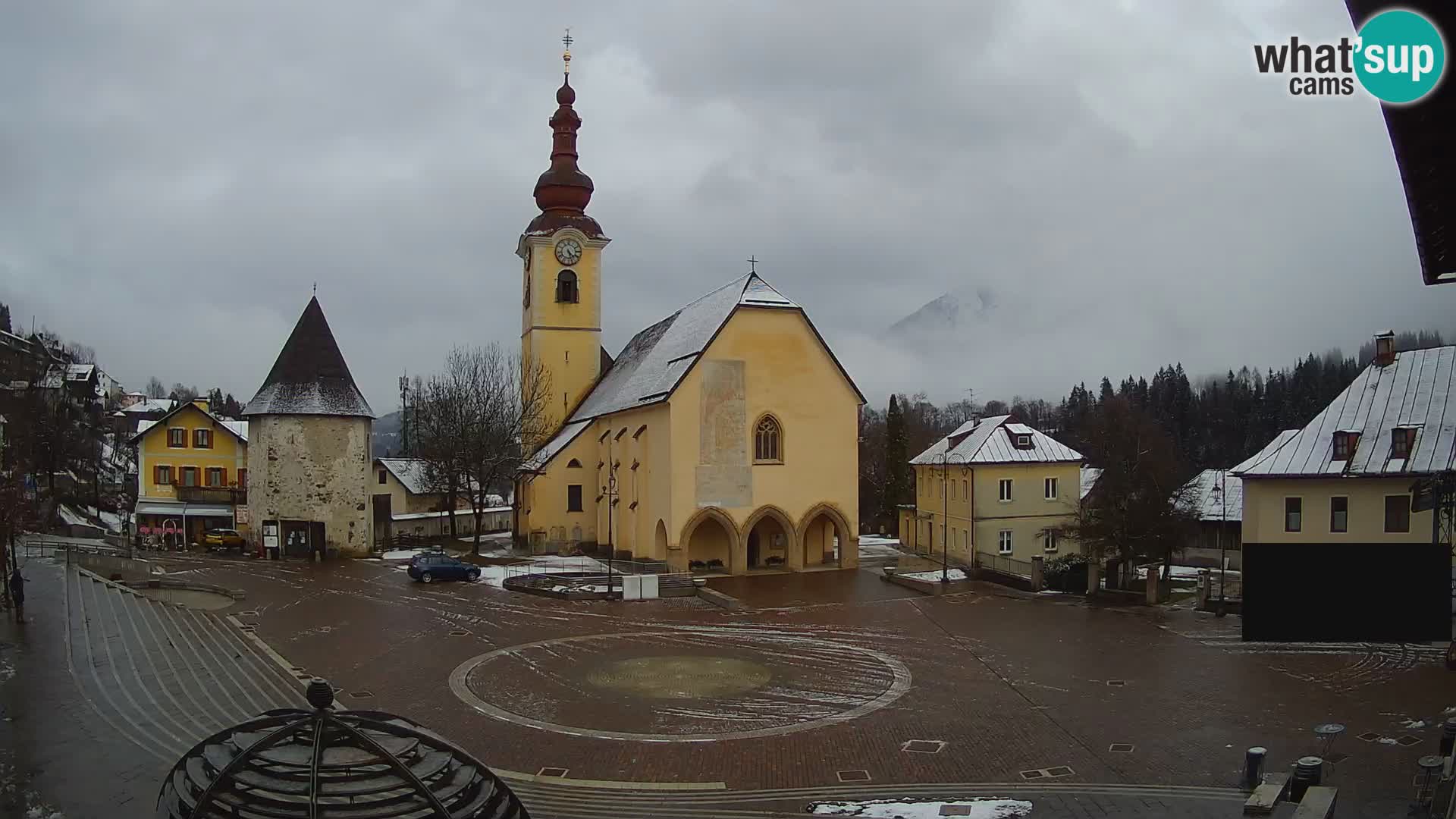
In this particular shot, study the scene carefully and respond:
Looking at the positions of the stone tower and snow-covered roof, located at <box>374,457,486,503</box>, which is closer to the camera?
the stone tower

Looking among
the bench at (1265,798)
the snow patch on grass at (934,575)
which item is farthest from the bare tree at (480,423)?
the bench at (1265,798)

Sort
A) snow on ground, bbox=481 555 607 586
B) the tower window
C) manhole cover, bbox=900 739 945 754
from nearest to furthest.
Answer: manhole cover, bbox=900 739 945 754
snow on ground, bbox=481 555 607 586
the tower window

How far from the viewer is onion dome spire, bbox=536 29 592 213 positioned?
2050 inches

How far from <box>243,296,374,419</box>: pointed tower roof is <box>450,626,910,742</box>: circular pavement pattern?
24.0 metres

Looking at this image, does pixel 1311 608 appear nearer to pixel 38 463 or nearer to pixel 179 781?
pixel 179 781

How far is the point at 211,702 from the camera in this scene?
17109 mm

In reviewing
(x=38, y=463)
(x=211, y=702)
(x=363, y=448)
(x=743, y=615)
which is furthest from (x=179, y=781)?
(x=38, y=463)

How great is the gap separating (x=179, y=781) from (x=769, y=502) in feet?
102

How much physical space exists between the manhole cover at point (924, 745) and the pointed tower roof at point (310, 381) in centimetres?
3453

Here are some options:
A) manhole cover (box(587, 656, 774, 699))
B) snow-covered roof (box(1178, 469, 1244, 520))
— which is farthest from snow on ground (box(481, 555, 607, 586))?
snow-covered roof (box(1178, 469, 1244, 520))

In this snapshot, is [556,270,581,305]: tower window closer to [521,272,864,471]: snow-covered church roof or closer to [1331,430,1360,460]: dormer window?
[521,272,864,471]: snow-covered church roof

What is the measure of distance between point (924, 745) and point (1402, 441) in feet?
75.7

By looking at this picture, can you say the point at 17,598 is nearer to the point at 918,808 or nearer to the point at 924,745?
the point at 924,745

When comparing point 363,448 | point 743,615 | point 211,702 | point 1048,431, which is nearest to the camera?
point 211,702
